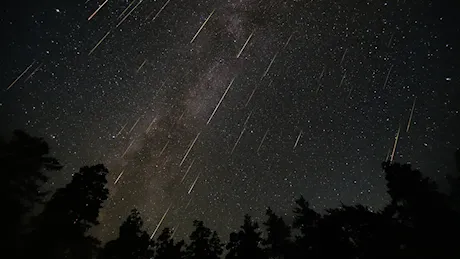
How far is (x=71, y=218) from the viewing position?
65.9 ft

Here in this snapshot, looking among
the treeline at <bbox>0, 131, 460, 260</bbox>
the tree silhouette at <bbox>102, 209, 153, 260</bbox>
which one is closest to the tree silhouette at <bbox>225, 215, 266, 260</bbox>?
the treeline at <bbox>0, 131, 460, 260</bbox>

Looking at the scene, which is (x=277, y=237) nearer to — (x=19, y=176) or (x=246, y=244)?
(x=246, y=244)

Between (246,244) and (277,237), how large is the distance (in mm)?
4285

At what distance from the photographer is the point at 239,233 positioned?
21.2 m

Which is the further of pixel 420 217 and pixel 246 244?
pixel 246 244

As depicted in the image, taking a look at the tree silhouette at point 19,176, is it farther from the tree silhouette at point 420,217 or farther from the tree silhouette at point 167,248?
the tree silhouette at point 420,217

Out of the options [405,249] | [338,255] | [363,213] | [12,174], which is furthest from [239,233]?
[12,174]

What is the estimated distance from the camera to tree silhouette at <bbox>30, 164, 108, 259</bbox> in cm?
1876

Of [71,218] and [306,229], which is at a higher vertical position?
[306,229]

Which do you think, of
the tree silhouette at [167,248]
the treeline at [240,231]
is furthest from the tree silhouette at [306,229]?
the tree silhouette at [167,248]

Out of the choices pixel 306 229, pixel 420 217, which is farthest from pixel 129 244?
pixel 420 217

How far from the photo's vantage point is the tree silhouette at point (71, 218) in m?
18.8

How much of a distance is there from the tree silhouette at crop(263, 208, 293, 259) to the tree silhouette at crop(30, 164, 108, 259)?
12.5 m

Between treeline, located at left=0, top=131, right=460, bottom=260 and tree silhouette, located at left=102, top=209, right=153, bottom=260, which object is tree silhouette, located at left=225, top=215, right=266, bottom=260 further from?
tree silhouette, located at left=102, top=209, right=153, bottom=260
